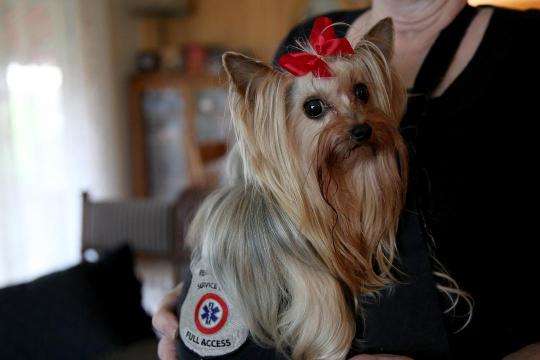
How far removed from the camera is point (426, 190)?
976mm

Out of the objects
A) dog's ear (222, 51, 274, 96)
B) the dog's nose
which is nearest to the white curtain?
dog's ear (222, 51, 274, 96)

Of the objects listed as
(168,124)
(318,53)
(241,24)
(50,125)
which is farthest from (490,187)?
(241,24)

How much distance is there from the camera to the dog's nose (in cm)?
86

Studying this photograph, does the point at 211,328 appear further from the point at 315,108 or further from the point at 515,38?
the point at 515,38

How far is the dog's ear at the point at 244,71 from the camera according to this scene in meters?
0.86

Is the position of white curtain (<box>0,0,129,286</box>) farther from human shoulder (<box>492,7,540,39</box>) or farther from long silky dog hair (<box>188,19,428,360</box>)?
human shoulder (<box>492,7,540,39</box>)

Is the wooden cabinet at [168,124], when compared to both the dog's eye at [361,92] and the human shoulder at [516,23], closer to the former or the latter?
the human shoulder at [516,23]

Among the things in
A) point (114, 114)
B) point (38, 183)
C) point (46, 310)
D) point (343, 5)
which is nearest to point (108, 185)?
point (114, 114)

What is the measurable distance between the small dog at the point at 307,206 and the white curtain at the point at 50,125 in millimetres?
2296

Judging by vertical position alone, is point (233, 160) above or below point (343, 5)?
below

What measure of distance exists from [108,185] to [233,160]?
315cm

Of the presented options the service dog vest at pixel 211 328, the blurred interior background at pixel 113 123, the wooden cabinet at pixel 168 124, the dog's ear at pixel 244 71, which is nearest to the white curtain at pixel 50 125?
the blurred interior background at pixel 113 123

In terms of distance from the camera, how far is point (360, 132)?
2.84 ft

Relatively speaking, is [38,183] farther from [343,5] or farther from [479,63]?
[479,63]
